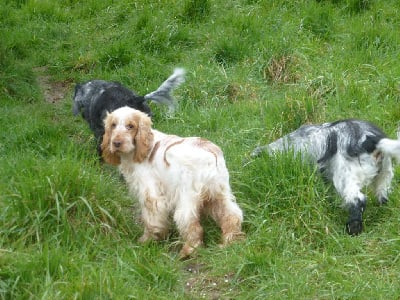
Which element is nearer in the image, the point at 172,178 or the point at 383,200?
the point at 172,178

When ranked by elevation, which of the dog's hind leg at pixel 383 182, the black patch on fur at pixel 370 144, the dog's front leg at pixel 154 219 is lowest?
the dog's front leg at pixel 154 219

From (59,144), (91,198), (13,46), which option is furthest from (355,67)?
(13,46)

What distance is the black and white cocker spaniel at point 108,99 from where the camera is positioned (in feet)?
21.2

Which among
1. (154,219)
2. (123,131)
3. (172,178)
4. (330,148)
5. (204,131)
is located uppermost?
(123,131)

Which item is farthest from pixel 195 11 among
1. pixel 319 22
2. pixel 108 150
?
pixel 108 150

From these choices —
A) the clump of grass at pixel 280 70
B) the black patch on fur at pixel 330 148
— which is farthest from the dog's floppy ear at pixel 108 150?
the clump of grass at pixel 280 70

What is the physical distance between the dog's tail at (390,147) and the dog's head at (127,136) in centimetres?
180

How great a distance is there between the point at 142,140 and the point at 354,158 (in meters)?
1.66

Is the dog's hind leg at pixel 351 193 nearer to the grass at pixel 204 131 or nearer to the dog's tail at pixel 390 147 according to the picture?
the grass at pixel 204 131

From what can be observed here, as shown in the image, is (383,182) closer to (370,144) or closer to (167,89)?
(370,144)

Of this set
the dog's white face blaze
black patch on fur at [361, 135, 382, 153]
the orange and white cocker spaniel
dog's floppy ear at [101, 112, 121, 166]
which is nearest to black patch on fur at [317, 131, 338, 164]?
black patch on fur at [361, 135, 382, 153]

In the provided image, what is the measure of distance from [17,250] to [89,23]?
668 centimetres

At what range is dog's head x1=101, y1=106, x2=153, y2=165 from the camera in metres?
5.21

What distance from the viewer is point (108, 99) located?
6738mm
